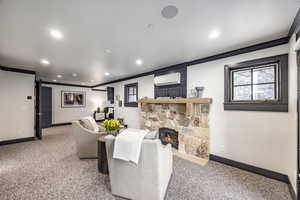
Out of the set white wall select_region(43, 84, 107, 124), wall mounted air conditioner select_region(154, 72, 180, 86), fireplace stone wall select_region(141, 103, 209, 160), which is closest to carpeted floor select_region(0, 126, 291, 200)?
fireplace stone wall select_region(141, 103, 209, 160)

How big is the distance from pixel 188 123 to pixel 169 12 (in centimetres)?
259

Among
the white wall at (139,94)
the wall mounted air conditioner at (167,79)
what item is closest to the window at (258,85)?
the wall mounted air conditioner at (167,79)

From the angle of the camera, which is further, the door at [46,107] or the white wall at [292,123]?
the door at [46,107]

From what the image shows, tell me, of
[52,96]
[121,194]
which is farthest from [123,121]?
[52,96]

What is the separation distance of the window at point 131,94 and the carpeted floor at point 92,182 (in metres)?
2.70

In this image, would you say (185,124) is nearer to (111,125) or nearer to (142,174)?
(111,125)

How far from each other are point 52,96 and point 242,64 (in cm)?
826

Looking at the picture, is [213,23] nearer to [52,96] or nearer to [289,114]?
[289,114]

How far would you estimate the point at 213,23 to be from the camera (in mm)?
1700

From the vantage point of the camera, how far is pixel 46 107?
6.30m

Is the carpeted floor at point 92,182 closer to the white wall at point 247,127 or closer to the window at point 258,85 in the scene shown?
the white wall at point 247,127

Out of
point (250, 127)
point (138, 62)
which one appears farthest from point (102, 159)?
point (250, 127)

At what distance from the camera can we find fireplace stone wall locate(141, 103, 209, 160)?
2.99 metres

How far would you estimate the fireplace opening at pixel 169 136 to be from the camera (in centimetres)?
359
